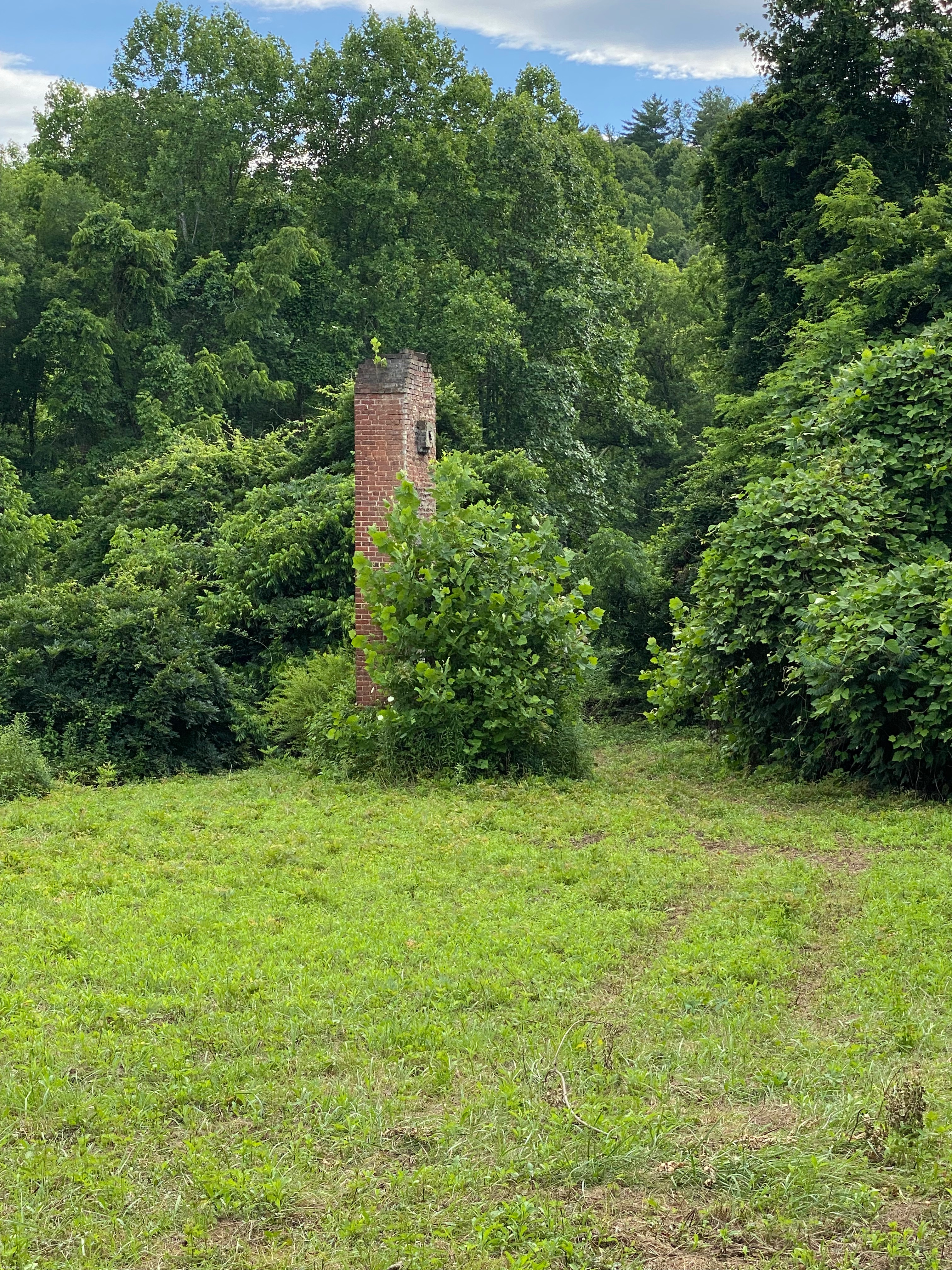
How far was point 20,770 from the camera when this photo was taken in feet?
38.5

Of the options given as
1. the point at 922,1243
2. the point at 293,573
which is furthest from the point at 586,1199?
the point at 293,573

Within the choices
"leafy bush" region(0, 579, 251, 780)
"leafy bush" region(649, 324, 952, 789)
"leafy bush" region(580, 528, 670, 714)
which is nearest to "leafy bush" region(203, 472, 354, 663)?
"leafy bush" region(0, 579, 251, 780)

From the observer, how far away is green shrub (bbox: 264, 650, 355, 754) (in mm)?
13617

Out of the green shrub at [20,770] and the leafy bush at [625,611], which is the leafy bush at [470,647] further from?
the leafy bush at [625,611]

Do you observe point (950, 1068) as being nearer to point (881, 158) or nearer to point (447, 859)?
point (447, 859)

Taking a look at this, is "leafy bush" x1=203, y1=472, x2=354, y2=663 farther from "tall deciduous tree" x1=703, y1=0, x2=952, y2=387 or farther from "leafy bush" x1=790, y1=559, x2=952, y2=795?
"tall deciduous tree" x1=703, y1=0, x2=952, y2=387

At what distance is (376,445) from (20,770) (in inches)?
185

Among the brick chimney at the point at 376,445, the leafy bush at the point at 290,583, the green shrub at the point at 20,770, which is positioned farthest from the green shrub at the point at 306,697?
the green shrub at the point at 20,770

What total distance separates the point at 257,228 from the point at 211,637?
20.8 metres

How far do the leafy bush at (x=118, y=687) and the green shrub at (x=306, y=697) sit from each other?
16.2 inches

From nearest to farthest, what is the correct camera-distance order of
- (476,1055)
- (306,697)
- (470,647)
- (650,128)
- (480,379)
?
(476,1055) < (470,647) < (306,697) < (480,379) < (650,128)

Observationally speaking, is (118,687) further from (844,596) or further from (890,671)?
(890,671)

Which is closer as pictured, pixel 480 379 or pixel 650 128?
pixel 480 379

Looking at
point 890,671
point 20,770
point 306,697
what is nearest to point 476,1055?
point 890,671
